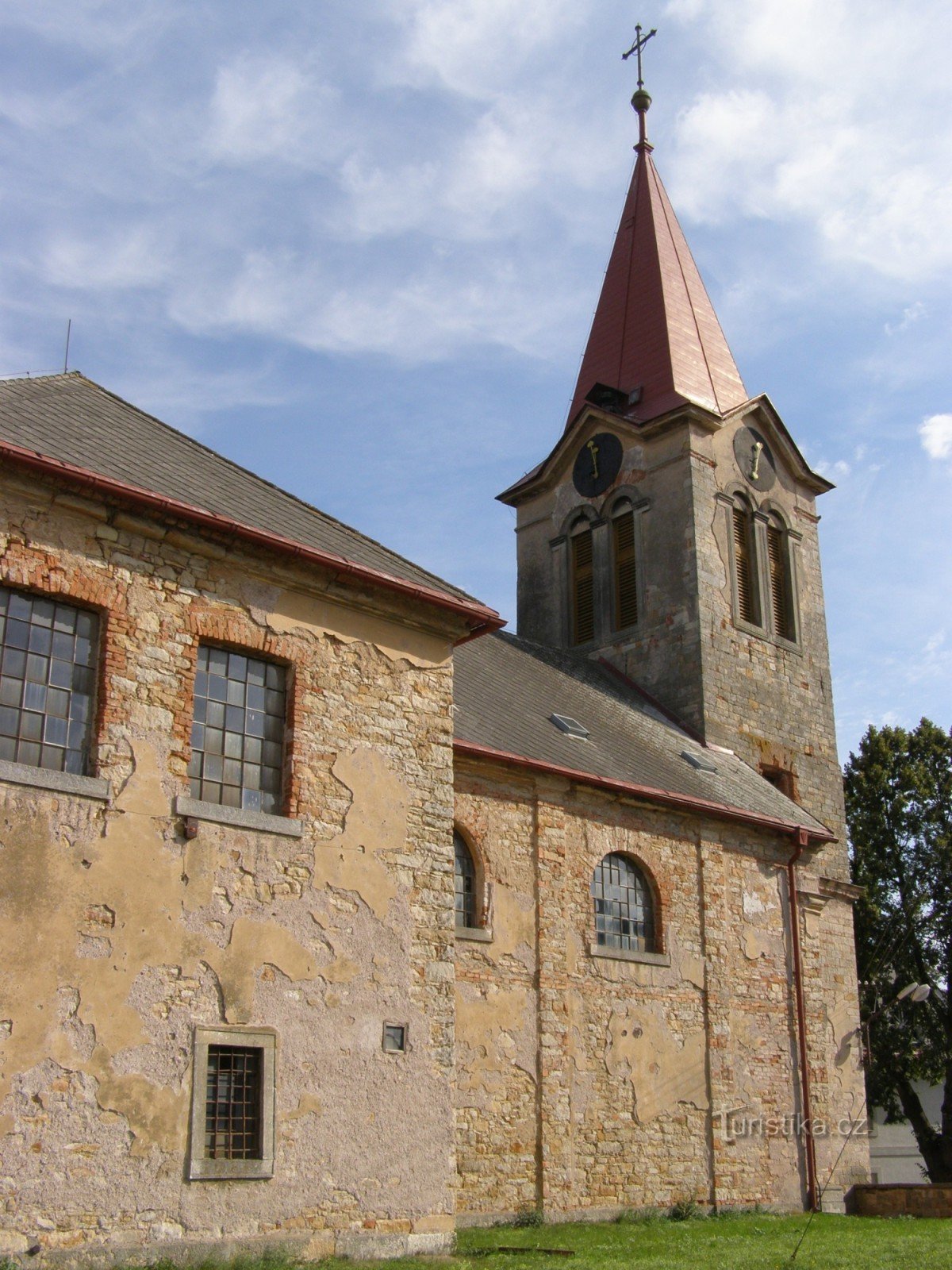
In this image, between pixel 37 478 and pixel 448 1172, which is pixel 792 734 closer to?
pixel 448 1172

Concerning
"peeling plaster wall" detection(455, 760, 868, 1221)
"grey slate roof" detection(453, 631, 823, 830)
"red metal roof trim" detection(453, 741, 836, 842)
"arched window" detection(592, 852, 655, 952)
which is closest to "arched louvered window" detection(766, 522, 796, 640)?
"grey slate roof" detection(453, 631, 823, 830)

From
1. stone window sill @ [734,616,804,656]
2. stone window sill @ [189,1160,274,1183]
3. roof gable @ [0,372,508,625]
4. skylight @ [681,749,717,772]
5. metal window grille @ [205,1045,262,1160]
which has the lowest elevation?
stone window sill @ [189,1160,274,1183]

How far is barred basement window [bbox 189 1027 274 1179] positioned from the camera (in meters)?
9.66

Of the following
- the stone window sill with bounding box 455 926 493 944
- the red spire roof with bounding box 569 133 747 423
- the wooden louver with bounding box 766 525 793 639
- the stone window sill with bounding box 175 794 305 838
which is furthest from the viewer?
the red spire roof with bounding box 569 133 747 423

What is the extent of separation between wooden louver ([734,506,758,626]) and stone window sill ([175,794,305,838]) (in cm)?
1463

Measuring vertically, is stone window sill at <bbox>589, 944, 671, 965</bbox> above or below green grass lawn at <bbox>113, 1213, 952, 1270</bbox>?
above

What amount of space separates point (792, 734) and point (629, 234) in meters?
11.8

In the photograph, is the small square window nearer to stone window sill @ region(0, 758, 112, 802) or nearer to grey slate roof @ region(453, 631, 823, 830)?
stone window sill @ region(0, 758, 112, 802)

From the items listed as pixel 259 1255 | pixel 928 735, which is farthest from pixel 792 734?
pixel 259 1255

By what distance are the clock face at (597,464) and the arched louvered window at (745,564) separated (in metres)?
2.46

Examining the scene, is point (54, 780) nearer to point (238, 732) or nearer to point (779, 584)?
point (238, 732)

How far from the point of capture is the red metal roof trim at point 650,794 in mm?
15141

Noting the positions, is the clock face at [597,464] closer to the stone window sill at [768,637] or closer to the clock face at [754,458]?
the clock face at [754,458]

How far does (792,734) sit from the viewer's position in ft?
77.7
